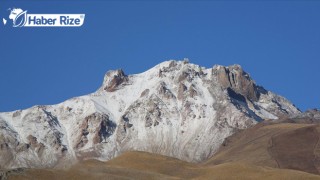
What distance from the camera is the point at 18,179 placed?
517ft

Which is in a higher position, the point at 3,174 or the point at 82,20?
the point at 82,20

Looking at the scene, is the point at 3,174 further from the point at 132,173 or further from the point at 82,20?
the point at 82,20

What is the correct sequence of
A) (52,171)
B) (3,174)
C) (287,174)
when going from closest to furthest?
(3,174) < (52,171) < (287,174)

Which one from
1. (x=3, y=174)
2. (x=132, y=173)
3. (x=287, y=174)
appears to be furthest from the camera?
(x=287, y=174)

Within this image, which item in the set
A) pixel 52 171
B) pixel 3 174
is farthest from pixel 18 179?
pixel 52 171

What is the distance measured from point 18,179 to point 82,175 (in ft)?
55.1

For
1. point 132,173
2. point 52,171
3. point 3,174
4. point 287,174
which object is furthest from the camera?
point 287,174

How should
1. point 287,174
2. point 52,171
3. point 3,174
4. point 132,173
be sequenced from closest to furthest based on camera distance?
1. point 3,174
2. point 52,171
3. point 132,173
4. point 287,174

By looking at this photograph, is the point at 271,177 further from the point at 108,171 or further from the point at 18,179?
the point at 18,179

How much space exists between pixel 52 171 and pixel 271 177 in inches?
2122

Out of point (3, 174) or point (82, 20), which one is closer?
point (3, 174)

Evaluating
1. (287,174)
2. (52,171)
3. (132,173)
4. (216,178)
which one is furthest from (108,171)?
(287,174)

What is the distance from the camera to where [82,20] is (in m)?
198

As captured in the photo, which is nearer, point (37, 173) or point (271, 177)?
point (37, 173)
